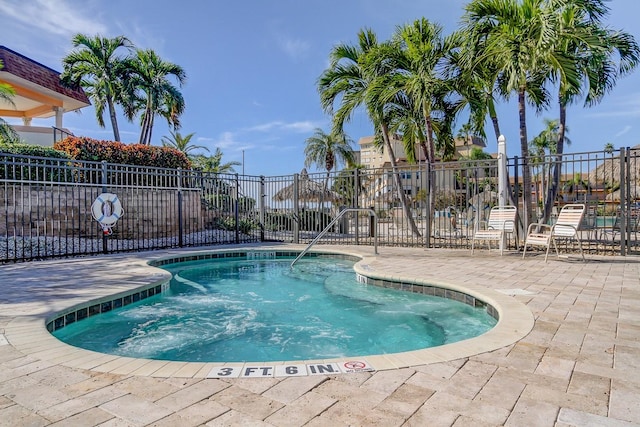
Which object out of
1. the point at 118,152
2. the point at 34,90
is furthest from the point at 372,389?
the point at 34,90

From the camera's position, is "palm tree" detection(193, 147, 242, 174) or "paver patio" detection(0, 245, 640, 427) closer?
"paver patio" detection(0, 245, 640, 427)

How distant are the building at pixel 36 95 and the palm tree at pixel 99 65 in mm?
675

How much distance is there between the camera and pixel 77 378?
2125 mm

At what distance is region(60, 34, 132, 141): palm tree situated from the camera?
16781 millimetres

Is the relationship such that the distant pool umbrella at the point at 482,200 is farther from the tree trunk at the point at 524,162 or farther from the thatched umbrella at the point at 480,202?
the tree trunk at the point at 524,162

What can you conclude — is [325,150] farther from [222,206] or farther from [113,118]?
[222,206]

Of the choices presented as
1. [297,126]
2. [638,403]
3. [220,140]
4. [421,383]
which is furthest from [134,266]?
[220,140]

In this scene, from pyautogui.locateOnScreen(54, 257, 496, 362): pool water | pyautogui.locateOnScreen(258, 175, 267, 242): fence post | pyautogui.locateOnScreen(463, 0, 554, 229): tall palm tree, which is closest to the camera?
pyautogui.locateOnScreen(54, 257, 496, 362): pool water

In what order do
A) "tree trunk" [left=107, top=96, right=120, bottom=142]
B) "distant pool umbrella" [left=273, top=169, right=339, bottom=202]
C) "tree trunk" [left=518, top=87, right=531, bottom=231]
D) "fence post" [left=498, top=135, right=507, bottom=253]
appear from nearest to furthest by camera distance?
"fence post" [left=498, top=135, right=507, bottom=253] → "tree trunk" [left=518, top=87, right=531, bottom=231] → "distant pool umbrella" [left=273, top=169, right=339, bottom=202] → "tree trunk" [left=107, top=96, right=120, bottom=142]

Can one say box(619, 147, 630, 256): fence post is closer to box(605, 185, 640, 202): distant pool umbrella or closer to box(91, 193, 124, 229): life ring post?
box(605, 185, 640, 202): distant pool umbrella

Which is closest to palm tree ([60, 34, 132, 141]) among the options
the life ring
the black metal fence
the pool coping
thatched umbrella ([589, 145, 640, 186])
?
the black metal fence

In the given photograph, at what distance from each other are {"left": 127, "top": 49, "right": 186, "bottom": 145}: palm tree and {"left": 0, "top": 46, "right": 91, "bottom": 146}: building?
271cm

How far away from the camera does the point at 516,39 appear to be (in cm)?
774

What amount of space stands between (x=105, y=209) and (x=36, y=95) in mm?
13454
